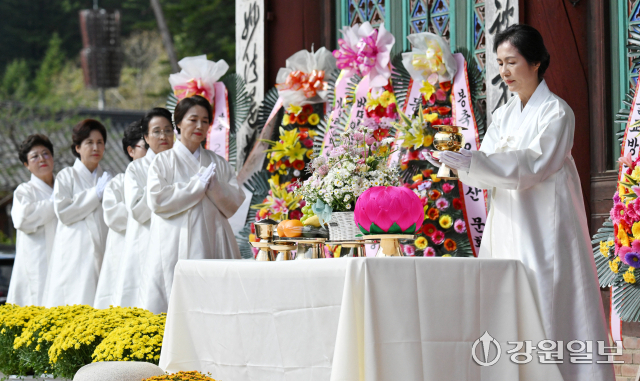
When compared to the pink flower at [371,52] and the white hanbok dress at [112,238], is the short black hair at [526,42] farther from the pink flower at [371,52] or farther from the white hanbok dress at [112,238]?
the white hanbok dress at [112,238]

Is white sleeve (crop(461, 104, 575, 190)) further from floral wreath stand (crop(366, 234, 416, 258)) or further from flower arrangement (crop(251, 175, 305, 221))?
flower arrangement (crop(251, 175, 305, 221))

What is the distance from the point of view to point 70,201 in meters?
6.39

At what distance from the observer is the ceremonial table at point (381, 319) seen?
275 centimetres

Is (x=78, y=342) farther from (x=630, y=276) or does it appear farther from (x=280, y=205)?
(x=630, y=276)

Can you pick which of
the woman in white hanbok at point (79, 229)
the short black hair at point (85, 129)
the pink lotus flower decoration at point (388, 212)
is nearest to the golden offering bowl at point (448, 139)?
the pink lotus flower decoration at point (388, 212)

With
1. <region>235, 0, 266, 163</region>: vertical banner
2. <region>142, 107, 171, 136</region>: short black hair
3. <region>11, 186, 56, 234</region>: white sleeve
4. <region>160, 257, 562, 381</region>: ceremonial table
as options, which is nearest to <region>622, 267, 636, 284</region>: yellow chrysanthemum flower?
<region>160, 257, 562, 381</region>: ceremonial table

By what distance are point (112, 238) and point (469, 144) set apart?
2.80 metres

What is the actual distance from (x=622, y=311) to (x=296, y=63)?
10.6 ft

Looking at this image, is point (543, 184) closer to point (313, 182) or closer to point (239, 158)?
point (313, 182)

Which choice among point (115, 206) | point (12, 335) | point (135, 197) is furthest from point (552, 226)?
point (115, 206)

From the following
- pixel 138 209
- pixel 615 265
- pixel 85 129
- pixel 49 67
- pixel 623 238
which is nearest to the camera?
pixel 623 238

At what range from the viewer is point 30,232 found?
688 centimetres

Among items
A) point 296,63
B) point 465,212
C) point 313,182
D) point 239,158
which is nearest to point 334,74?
point 296,63

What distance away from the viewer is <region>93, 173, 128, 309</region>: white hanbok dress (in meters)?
6.05
